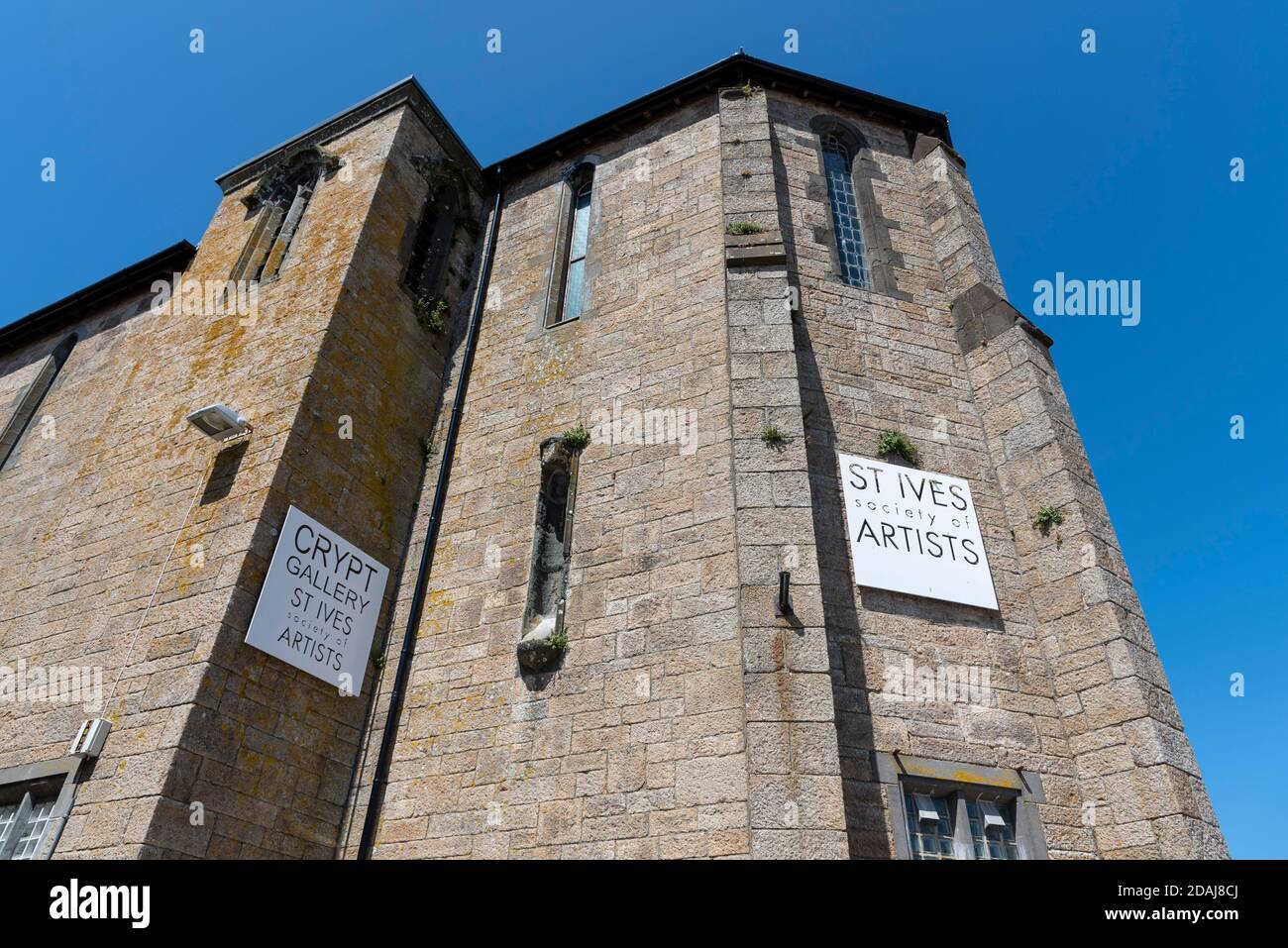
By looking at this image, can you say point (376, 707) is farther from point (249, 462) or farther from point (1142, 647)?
point (1142, 647)

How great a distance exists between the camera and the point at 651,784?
7.38 meters

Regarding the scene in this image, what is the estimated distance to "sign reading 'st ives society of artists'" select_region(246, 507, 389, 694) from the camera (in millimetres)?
8555

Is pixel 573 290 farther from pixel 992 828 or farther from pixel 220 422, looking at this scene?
pixel 992 828

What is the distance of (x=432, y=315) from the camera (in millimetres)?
12492

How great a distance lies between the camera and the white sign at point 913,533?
853 cm

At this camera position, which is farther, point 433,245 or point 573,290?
point 433,245

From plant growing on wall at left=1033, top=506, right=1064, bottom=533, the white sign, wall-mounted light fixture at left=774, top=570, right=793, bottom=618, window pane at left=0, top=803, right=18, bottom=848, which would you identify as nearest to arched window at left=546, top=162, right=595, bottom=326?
the white sign

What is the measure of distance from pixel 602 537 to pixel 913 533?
3277 millimetres

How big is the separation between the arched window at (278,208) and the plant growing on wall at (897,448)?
8602 millimetres

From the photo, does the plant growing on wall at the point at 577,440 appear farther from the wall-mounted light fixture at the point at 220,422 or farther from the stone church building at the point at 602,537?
the wall-mounted light fixture at the point at 220,422

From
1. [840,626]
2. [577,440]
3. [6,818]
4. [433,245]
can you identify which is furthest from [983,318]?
[6,818]

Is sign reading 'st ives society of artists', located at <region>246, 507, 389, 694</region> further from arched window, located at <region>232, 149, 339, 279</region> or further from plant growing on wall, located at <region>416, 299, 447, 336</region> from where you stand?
arched window, located at <region>232, 149, 339, 279</region>

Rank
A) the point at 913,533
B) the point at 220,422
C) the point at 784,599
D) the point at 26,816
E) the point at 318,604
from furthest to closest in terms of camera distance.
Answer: the point at 220,422 < the point at 318,604 < the point at 913,533 < the point at 26,816 < the point at 784,599

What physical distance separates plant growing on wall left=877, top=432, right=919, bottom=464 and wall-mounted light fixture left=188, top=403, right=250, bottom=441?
23.4 feet
